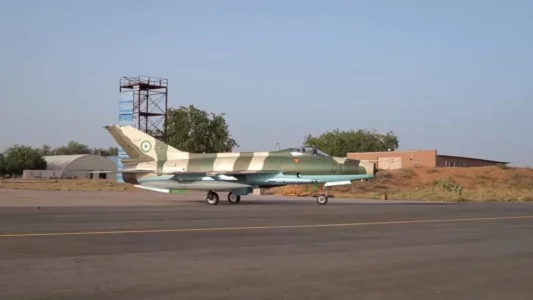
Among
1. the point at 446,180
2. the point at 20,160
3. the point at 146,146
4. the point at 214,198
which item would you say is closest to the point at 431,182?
the point at 446,180

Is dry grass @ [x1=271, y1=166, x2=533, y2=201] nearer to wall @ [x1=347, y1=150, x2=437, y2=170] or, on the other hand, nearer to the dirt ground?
the dirt ground

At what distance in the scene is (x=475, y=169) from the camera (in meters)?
69.6

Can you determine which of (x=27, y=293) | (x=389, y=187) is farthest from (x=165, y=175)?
(x=389, y=187)

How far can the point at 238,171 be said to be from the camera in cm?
3052

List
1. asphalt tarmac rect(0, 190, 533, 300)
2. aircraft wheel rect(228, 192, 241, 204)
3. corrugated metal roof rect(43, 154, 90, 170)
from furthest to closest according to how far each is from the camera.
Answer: corrugated metal roof rect(43, 154, 90, 170)
aircraft wheel rect(228, 192, 241, 204)
asphalt tarmac rect(0, 190, 533, 300)

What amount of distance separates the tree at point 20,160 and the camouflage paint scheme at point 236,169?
106 metres

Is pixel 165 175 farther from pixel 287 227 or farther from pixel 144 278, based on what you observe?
pixel 144 278

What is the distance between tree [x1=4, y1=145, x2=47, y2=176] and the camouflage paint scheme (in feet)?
349

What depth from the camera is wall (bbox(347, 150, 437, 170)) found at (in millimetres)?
85812

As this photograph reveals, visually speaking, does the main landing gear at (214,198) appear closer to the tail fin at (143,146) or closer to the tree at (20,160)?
the tail fin at (143,146)

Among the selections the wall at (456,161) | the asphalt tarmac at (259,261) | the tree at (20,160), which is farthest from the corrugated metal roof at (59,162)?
the asphalt tarmac at (259,261)

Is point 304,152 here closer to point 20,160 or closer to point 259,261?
point 259,261

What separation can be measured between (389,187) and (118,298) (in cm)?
5644

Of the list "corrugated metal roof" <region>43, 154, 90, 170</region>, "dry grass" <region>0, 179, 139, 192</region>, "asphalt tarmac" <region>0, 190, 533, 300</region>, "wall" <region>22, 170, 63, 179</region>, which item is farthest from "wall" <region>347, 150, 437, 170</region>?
"corrugated metal roof" <region>43, 154, 90, 170</region>
